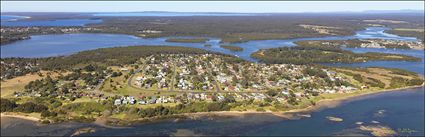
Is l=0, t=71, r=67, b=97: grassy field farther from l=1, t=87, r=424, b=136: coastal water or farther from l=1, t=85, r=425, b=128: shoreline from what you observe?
l=1, t=87, r=424, b=136: coastal water

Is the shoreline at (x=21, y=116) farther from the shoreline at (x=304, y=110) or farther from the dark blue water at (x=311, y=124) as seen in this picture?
the shoreline at (x=304, y=110)

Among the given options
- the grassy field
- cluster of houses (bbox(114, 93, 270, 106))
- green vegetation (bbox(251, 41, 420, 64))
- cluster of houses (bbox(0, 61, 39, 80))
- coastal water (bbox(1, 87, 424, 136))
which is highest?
green vegetation (bbox(251, 41, 420, 64))

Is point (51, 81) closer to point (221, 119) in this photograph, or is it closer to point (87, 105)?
point (87, 105)

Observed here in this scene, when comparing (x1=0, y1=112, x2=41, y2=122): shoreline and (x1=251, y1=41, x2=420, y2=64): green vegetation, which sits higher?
(x1=251, y1=41, x2=420, y2=64): green vegetation

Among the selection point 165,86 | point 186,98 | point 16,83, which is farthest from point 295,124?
point 16,83

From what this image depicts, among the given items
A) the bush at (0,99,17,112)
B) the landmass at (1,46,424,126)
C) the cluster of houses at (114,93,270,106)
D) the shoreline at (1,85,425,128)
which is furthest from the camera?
the cluster of houses at (114,93,270,106)

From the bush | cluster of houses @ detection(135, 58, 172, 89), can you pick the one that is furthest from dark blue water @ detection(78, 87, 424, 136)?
cluster of houses @ detection(135, 58, 172, 89)

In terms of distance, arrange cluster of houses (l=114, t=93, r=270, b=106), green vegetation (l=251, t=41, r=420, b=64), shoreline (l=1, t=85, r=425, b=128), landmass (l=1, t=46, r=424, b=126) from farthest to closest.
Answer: green vegetation (l=251, t=41, r=420, b=64)
cluster of houses (l=114, t=93, r=270, b=106)
landmass (l=1, t=46, r=424, b=126)
shoreline (l=1, t=85, r=425, b=128)

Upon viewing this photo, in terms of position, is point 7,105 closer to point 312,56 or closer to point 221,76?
point 221,76
